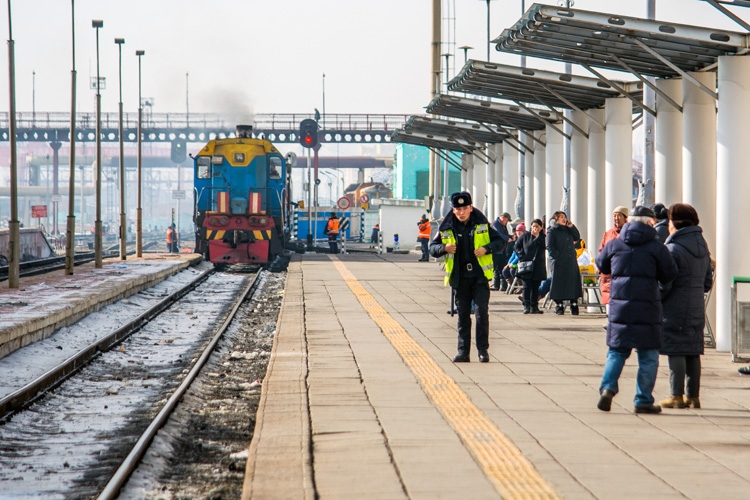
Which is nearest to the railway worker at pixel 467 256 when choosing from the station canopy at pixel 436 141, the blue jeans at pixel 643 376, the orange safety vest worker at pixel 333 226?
the blue jeans at pixel 643 376

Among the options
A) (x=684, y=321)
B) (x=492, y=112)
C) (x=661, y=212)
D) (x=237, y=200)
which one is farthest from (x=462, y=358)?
(x=237, y=200)

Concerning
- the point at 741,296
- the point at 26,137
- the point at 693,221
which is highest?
the point at 26,137

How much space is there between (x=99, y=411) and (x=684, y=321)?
5.35 meters

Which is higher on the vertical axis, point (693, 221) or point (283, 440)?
point (693, 221)

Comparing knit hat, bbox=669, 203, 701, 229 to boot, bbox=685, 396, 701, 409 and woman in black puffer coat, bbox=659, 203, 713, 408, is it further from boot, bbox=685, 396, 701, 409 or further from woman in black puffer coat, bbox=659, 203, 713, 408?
boot, bbox=685, 396, 701, 409

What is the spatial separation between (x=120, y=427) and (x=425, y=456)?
3.79 meters

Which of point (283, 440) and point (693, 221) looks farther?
point (693, 221)

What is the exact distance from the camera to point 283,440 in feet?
25.2

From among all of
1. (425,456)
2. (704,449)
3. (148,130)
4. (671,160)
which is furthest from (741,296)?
(148,130)

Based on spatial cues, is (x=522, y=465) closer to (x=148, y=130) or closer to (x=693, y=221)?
(x=693, y=221)

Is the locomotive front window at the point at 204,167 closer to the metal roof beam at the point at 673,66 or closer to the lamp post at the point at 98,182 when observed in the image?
the lamp post at the point at 98,182

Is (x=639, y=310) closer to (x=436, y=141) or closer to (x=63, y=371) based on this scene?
(x=63, y=371)

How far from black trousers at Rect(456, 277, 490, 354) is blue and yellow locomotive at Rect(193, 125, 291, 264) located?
2346cm

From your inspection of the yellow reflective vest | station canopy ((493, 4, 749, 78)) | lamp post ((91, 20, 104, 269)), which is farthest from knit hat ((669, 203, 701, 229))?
lamp post ((91, 20, 104, 269))
